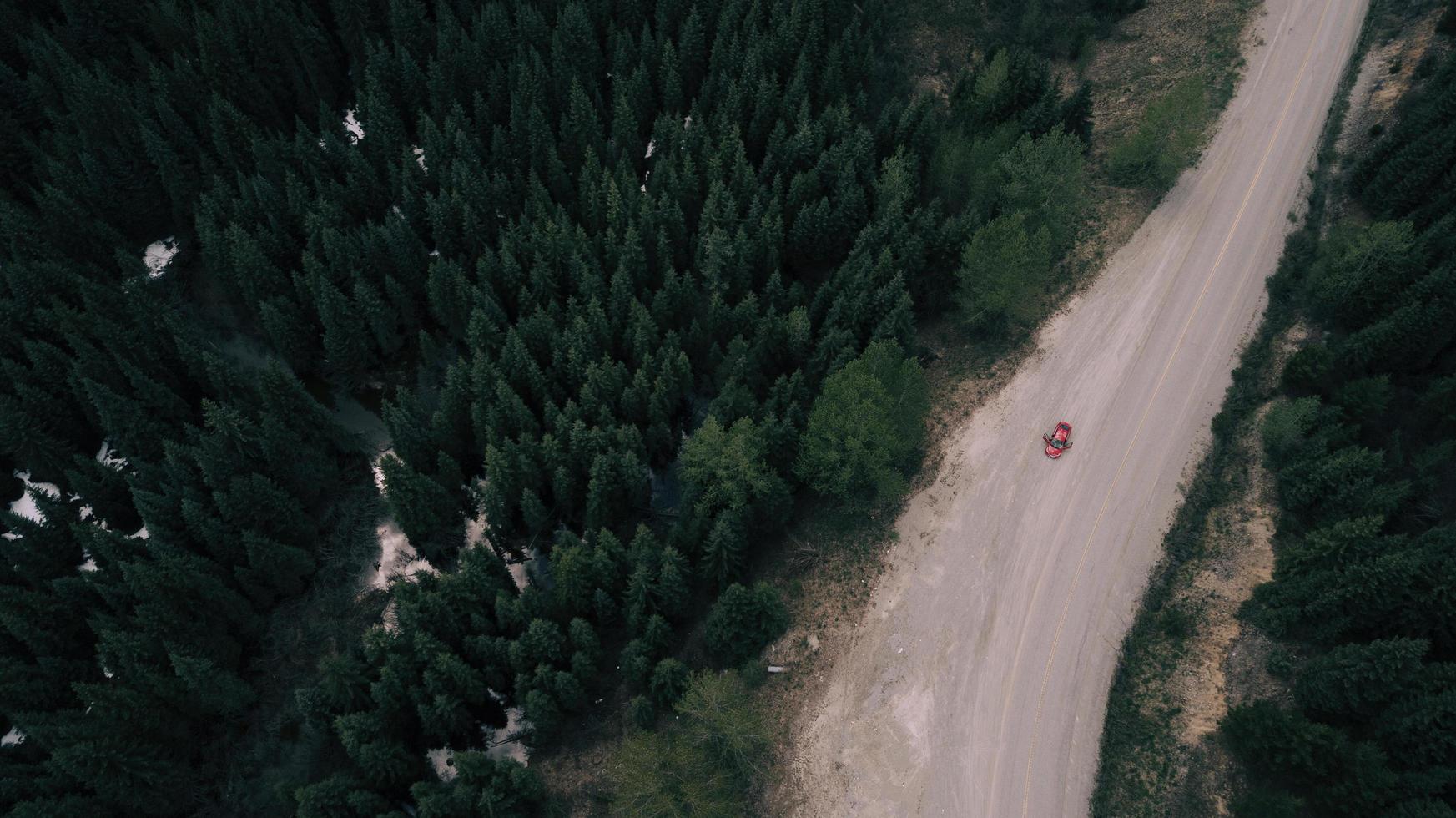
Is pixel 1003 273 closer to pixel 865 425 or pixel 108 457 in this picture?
pixel 865 425

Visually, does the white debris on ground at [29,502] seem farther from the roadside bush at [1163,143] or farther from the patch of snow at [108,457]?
the roadside bush at [1163,143]

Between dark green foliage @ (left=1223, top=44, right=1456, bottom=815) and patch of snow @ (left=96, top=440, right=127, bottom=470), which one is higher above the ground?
patch of snow @ (left=96, top=440, right=127, bottom=470)

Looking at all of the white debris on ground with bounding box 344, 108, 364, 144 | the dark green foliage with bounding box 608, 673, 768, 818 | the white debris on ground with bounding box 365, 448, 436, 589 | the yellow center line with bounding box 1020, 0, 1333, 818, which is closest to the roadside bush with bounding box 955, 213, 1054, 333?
the yellow center line with bounding box 1020, 0, 1333, 818

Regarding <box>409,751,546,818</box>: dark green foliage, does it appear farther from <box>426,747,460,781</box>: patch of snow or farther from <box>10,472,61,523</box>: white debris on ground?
<box>10,472,61,523</box>: white debris on ground

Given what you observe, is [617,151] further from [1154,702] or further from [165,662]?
[1154,702]

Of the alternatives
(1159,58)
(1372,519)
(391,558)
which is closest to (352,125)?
(391,558)

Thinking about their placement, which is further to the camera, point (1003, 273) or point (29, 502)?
point (29, 502)
